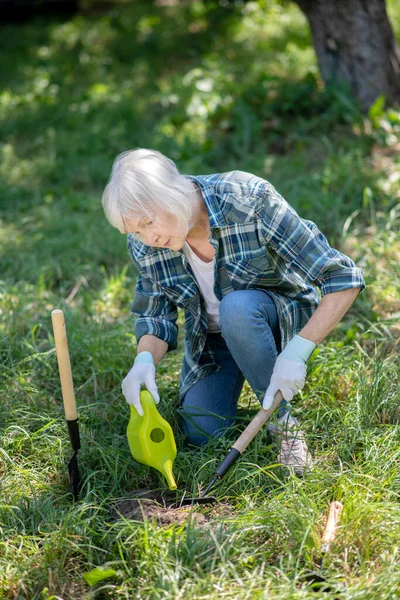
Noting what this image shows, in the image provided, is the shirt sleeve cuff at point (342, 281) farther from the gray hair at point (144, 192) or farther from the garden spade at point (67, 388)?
the garden spade at point (67, 388)

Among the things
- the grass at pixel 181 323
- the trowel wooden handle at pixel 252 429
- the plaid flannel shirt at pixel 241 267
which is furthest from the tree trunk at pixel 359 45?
the trowel wooden handle at pixel 252 429

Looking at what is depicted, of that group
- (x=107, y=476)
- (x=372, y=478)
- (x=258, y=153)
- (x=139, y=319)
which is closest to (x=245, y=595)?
(x=372, y=478)

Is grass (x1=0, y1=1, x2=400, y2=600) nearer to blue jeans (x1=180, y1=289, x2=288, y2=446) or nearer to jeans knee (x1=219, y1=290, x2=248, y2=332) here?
blue jeans (x1=180, y1=289, x2=288, y2=446)

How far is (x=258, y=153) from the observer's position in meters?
4.27

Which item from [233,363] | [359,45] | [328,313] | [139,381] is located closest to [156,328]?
[139,381]

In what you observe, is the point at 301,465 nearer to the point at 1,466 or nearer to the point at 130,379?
the point at 130,379

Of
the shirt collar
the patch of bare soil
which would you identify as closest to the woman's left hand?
the patch of bare soil

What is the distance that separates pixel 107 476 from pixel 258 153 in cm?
254

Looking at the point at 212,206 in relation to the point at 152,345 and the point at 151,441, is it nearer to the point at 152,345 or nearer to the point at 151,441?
the point at 152,345

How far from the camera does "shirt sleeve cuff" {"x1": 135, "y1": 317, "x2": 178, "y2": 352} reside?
7.56 ft

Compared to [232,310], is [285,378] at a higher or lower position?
lower

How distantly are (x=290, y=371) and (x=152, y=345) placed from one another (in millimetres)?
473

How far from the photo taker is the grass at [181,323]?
1829 millimetres

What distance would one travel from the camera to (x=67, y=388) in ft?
6.46
